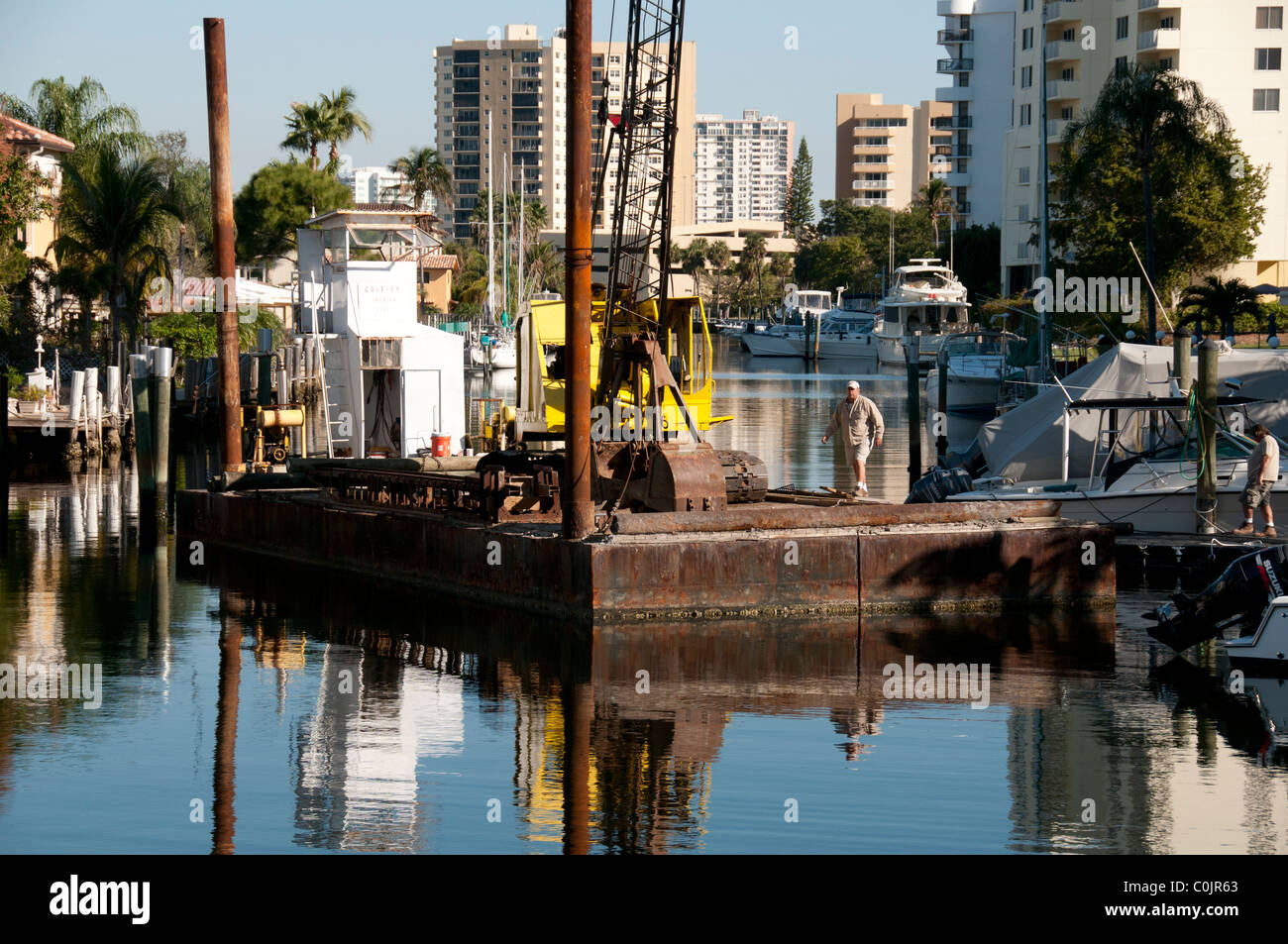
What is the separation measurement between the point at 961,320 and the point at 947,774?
83.8m

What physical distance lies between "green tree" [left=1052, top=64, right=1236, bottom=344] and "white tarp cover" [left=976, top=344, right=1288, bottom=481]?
16717mm

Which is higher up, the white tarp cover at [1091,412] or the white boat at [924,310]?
the white boat at [924,310]

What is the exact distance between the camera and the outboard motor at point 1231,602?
Result: 18188 mm

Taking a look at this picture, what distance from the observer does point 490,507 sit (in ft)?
73.6

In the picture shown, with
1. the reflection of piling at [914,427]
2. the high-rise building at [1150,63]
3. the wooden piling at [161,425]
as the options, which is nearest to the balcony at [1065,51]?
the high-rise building at [1150,63]

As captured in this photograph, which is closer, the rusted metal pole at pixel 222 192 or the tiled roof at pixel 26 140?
the rusted metal pole at pixel 222 192

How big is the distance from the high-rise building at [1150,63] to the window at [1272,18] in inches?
2.0

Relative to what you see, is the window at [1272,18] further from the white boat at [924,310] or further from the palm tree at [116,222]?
the palm tree at [116,222]

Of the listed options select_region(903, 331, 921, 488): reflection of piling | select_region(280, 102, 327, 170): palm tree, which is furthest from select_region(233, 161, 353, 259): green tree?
select_region(903, 331, 921, 488): reflection of piling

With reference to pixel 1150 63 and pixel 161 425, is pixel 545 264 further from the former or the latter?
pixel 161 425

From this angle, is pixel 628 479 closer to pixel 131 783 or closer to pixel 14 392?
pixel 131 783

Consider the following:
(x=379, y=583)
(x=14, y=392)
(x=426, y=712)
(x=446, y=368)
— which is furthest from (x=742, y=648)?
(x=14, y=392)

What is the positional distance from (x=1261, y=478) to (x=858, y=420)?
6104mm

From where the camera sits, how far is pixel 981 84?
13325 cm
